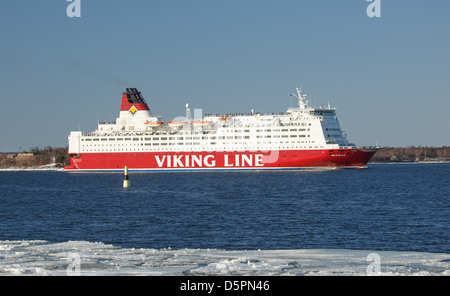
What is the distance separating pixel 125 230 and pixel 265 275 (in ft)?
29.5

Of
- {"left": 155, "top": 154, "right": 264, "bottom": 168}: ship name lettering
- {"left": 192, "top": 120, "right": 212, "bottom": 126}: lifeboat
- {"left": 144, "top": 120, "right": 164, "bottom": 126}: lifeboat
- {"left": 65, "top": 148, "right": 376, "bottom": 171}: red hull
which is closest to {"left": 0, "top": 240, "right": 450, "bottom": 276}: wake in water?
{"left": 65, "top": 148, "right": 376, "bottom": 171}: red hull

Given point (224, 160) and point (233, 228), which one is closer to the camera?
point (233, 228)

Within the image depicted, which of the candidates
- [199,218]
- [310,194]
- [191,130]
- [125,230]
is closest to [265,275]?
[125,230]

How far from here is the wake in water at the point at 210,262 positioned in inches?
402

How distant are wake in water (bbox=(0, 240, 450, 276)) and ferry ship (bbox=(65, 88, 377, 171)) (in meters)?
44.6

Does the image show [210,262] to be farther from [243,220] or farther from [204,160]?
[204,160]

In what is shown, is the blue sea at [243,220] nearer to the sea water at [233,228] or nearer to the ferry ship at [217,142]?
the sea water at [233,228]

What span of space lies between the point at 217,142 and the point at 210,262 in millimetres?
49976

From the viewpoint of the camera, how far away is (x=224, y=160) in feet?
200

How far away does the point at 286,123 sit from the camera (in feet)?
194

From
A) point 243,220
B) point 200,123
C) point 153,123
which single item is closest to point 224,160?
point 200,123

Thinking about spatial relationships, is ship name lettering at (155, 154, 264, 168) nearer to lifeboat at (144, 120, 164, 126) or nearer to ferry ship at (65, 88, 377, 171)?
ferry ship at (65, 88, 377, 171)

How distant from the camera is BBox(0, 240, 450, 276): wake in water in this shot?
10203 millimetres
